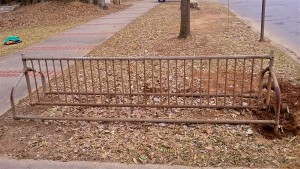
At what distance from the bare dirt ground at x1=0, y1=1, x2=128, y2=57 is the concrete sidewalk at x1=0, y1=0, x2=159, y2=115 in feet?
2.25

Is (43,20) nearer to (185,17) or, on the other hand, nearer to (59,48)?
(59,48)

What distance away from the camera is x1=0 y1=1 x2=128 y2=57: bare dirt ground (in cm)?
1238

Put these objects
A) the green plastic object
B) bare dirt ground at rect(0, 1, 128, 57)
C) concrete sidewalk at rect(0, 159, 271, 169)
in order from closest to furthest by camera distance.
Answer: concrete sidewalk at rect(0, 159, 271, 169) < the green plastic object < bare dirt ground at rect(0, 1, 128, 57)

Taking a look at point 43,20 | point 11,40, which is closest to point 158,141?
point 11,40

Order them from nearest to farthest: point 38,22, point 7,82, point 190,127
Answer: point 190,127, point 7,82, point 38,22

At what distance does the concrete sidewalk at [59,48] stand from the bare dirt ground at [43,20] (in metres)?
0.69

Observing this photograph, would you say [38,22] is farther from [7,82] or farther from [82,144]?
[82,144]

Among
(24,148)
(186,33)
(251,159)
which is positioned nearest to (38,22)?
(186,33)

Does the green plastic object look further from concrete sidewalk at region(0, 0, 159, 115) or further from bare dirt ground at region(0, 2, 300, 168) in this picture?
bare dirt ground at region(0, 2, 300, 168)

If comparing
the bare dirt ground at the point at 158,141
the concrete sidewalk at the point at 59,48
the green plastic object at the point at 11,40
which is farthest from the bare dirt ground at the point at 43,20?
the bare dirt ground at the point at 158,141

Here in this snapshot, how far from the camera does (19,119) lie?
4.75m

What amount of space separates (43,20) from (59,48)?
7649 millimetres

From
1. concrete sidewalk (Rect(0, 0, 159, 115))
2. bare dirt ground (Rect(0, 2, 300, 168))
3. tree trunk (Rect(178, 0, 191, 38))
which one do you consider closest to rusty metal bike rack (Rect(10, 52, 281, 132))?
bare dirt ground (Rect(0, 2, 300, 168))

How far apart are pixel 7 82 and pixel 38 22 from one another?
10332 millimetres
